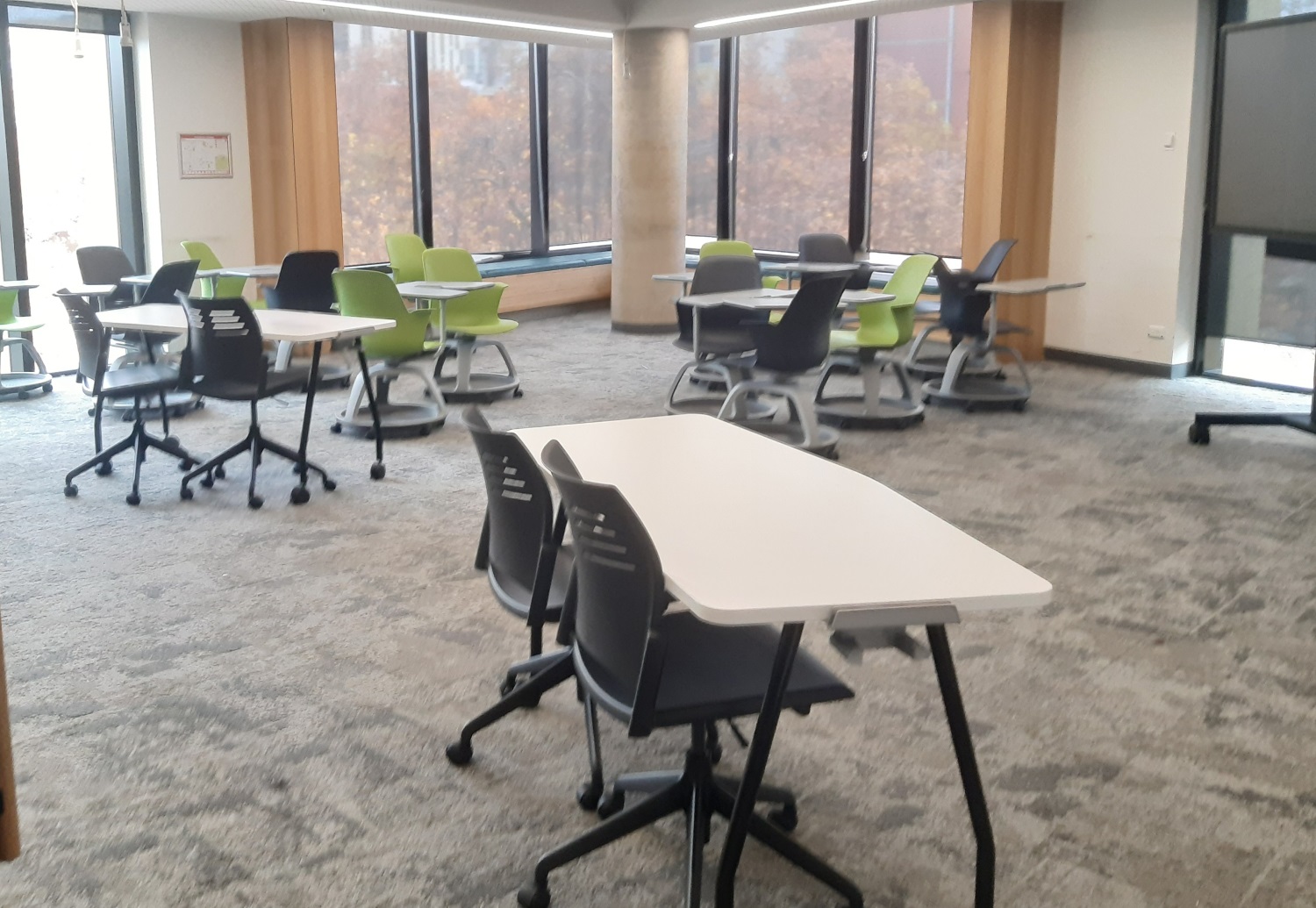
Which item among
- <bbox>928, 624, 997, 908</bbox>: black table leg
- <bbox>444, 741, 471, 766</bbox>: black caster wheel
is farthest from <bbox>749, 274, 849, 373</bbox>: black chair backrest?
<bbox>928, 624, 997, 908</bbox>: black table leg

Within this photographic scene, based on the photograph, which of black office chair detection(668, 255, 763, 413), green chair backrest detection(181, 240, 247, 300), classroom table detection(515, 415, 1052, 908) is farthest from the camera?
green chair backrest detection(181, 240, 247, 300)

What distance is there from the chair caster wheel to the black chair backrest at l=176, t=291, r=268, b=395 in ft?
11.2

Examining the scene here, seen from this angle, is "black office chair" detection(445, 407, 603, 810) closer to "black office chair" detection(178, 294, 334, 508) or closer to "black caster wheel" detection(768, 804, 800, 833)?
"black caster wheel" detection(768, 804, 800, 833)

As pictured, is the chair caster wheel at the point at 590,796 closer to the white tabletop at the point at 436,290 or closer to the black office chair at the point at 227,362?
the black office chair at the point at 227,362

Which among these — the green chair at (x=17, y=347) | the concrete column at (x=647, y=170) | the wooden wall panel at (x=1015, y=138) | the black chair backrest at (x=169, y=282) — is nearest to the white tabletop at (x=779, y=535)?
the black chair backrest at (x=169, y=282)

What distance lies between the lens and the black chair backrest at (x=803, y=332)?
6.49m

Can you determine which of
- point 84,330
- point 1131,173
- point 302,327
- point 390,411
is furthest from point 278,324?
point 1131,173

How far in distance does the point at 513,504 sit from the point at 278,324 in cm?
343

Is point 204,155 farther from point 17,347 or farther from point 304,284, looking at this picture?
point 304,284

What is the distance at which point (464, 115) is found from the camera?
12102mm

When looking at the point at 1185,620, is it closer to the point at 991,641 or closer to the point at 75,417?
the point at 991,641

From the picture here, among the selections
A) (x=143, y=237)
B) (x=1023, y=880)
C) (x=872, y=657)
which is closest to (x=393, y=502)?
(x=872, y=657)

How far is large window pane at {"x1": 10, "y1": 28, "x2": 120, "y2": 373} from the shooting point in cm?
911

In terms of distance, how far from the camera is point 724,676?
2.55 metres
